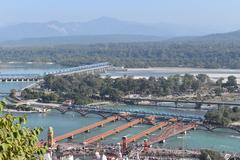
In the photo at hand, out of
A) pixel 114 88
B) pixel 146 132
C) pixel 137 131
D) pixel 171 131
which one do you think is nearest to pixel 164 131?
pixel 171 131

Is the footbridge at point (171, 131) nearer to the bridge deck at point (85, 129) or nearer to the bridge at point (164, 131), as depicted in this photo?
the bridge at point (164, 131)

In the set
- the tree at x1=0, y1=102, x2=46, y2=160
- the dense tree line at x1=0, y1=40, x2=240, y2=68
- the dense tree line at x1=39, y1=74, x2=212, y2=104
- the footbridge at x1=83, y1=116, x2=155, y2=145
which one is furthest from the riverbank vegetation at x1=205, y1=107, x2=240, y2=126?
the dense tree line at x1=0, y1=40, x2=240, y2=68

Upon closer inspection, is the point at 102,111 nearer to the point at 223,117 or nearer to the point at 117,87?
the point at 223,117

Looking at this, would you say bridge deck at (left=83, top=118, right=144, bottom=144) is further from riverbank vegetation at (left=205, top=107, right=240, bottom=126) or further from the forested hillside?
the forested hillside

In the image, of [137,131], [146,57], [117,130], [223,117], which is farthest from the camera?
[146,57]

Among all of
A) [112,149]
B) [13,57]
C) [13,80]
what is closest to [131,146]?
[112,149]

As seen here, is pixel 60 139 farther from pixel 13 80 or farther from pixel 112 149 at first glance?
pixel 13 80
